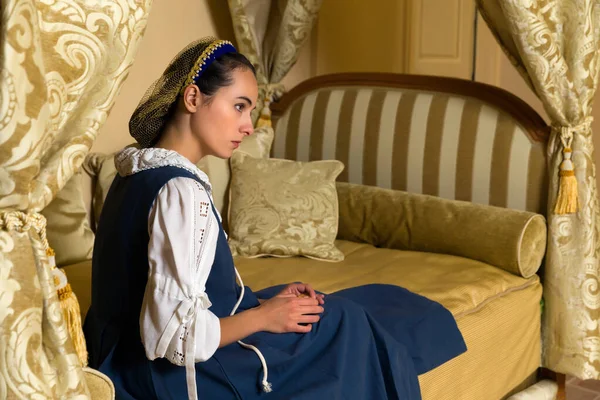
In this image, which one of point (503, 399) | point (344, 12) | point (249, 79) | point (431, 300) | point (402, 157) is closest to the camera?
point (249, 79)

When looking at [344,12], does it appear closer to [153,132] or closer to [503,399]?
[503,399]

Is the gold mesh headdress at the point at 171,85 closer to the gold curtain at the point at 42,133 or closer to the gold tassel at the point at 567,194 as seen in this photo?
the gold curtain at the point at 42,133

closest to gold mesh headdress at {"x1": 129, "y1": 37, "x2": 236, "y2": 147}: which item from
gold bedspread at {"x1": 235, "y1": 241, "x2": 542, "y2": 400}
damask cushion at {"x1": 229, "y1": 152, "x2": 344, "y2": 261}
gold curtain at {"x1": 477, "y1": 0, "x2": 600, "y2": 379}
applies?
gold bedspread at {"x1": 235, "y1": 241, "x2": 542, "y2": 400}

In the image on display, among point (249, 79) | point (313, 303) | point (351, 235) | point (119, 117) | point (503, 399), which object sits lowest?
point (503, 399)

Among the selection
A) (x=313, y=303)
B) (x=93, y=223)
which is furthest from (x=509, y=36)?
(x=93, y=223)

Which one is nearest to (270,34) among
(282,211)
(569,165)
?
(282,211)

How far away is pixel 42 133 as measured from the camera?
1.25 m

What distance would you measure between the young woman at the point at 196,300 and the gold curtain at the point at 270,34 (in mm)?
1535

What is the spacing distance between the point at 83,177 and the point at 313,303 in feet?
5.15

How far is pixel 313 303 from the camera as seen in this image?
1.81m

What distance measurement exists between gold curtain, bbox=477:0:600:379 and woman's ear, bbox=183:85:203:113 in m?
1.39

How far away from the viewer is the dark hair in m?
1.73

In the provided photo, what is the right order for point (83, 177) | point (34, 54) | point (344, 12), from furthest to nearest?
point (344, 12), point (83, 177), point (34, 54)

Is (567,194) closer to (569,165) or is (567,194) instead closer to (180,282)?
(569,165)
